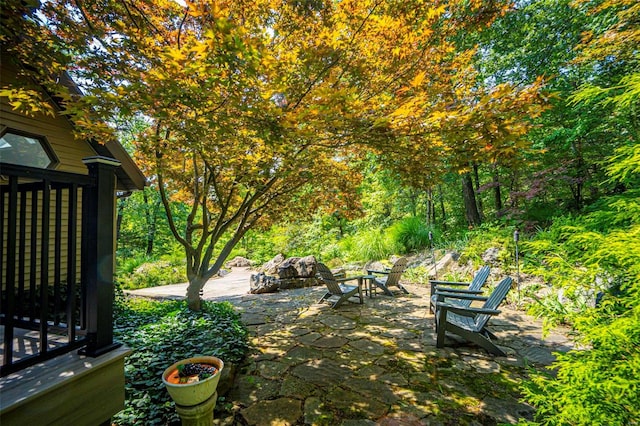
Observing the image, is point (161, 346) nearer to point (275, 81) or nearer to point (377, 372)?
point (377, 372)

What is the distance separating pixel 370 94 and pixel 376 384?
3568 millimetres

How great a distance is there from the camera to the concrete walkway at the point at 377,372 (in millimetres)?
2338

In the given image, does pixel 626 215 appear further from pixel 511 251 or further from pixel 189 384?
pixel 511 251

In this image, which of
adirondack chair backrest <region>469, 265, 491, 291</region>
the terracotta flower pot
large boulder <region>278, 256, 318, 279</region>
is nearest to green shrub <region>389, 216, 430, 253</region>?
large boulder <region>278, 256, 318, 279</region>

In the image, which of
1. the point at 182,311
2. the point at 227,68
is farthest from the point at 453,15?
the point at 182,311

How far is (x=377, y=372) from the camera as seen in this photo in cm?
303

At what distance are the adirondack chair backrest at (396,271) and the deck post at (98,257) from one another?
5607 mm

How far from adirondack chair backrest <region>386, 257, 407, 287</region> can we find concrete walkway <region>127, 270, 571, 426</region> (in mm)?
1457

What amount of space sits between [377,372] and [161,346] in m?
2.48

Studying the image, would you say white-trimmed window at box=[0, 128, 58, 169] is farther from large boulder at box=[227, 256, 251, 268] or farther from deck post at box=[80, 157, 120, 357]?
large boulder at box=[227, 256, 251, 268]

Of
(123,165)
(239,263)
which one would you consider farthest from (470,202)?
(239,263)

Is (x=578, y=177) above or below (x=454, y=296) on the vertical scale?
above

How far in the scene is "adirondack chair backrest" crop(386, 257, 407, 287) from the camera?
6.43 meters

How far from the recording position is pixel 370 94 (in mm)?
3758
